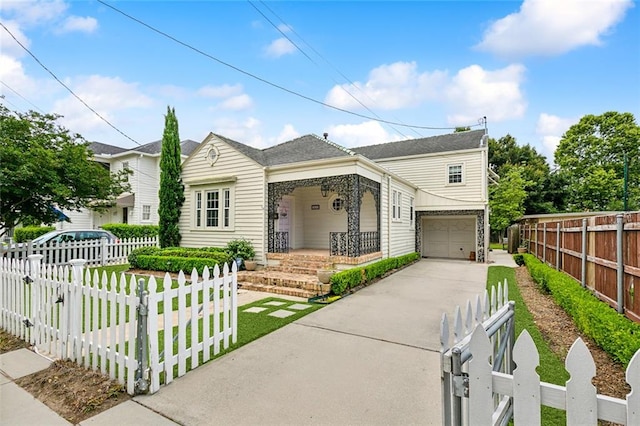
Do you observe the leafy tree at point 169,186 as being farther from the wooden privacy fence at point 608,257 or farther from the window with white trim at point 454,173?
the window with white trim at point 454,173

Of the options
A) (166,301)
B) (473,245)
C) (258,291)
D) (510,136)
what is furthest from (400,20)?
(510,136)

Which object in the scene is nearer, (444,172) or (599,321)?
(599,321)

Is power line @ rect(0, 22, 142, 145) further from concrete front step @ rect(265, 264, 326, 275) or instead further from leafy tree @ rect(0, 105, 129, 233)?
concrete front step @ rect(265, 264, 326, 275)

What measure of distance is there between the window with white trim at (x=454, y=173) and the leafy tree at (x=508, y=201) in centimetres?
830

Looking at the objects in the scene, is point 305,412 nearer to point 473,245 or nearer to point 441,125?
point 473,245

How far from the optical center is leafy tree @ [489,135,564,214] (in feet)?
92.3

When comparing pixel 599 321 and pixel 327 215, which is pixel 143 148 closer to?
pixel 327 215

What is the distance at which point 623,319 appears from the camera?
403 cm

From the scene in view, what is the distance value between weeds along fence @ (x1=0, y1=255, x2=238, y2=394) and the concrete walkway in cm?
24

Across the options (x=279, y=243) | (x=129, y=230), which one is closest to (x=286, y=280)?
(x=279, y=243)

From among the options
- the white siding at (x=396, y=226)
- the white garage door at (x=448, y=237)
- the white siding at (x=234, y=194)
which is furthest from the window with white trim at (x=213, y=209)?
the white garage door at (x=448, y=237)

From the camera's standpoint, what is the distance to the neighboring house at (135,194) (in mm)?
21141

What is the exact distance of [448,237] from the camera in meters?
17.6

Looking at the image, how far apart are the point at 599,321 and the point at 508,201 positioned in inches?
837
